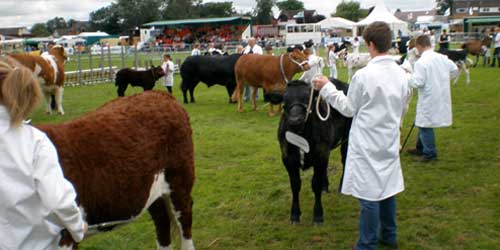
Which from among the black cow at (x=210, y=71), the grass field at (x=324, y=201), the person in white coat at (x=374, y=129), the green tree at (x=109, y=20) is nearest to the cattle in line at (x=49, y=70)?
the black cow at (x=210, y=71)

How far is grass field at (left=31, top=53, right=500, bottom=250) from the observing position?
16.7 ft

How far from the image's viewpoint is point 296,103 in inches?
194

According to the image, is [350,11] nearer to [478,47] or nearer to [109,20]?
[109,20]

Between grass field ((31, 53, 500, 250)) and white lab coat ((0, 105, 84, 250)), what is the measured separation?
106 centimetres

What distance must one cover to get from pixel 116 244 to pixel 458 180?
182 inches

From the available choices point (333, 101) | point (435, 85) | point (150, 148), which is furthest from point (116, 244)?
point (435, 85)

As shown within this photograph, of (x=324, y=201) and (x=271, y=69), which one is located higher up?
(x=271, y=69)

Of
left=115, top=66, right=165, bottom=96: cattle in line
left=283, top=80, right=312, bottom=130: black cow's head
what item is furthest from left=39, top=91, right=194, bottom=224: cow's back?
left=115, top=66, right=165, bottom=96: cattle in line

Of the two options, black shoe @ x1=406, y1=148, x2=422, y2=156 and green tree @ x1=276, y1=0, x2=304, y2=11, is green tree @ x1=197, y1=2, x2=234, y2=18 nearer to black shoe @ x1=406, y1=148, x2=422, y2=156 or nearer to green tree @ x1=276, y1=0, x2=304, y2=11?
green tree @ x1=276, y1=0, x2=304, y2=11

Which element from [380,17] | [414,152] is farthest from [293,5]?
[414,152]

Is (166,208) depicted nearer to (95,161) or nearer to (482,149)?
(95,161)

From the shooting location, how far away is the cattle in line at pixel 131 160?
3.09 m

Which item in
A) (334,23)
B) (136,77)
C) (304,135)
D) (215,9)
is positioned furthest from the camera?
(215,9)

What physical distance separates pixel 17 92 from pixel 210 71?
14.0 m
